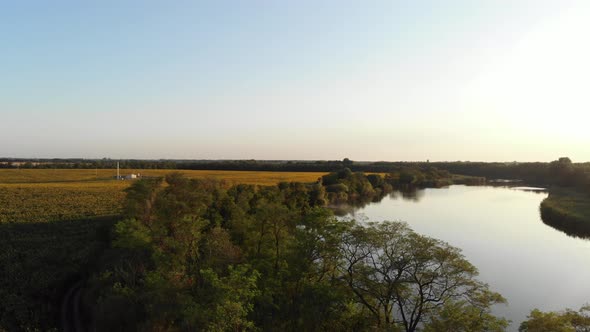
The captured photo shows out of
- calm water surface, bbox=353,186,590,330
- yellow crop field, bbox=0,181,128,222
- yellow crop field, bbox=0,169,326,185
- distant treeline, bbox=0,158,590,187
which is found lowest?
calm water surface, bbox=353,186,590,330

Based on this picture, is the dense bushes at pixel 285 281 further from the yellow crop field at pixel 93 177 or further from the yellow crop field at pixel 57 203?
the yellow crop field at pixel 93 177

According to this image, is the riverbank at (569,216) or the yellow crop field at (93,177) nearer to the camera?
the riverbank at (569,216)

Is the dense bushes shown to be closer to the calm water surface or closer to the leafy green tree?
the leafy green tree

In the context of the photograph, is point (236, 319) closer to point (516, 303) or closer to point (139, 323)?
point (139, 323)


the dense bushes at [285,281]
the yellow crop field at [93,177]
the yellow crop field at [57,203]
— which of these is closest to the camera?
the dense bushes at [285,281]

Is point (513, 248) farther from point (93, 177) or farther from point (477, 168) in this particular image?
point (477, 168)

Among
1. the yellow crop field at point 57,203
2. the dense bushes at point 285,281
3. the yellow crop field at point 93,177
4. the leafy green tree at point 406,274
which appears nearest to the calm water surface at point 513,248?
the leafy green tree at point 406,274

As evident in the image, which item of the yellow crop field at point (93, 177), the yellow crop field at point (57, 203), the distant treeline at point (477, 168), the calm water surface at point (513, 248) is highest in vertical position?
the distant treeline at point (477, 168)

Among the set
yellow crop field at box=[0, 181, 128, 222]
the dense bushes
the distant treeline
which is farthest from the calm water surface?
the distant treeline

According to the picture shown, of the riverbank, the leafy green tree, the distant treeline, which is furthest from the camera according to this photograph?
the distant treeline
